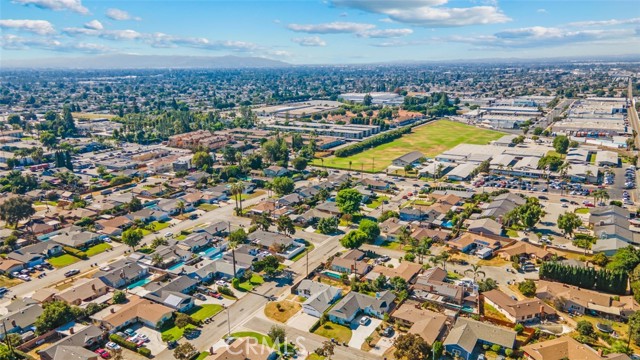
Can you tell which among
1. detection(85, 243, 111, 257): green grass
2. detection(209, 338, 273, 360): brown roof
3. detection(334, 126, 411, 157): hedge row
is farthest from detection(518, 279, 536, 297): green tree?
detection(334, 126, 411, 157): hedge row

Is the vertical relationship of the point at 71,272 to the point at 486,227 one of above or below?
below

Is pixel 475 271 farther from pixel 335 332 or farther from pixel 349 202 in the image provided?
pixel 349 202

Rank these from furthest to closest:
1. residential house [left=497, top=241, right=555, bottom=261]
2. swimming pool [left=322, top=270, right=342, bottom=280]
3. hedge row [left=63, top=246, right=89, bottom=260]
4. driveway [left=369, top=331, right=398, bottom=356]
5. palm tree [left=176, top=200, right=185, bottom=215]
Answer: palm tree [left=176, top=200, right=185, bottom=215] → hedge row [left=63, top=246, right=89, bottom=260] → residential house [left=497, top=241, right=555, bottom=261] → swimming pool [left=322, top=270, right=342, bottom=280] → driveway [left=369, top=331, right=398, bottom=356]

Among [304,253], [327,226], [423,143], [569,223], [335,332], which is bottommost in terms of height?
[335,332]

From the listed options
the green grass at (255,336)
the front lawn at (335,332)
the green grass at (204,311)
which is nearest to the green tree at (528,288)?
the front lawn at (335,332)

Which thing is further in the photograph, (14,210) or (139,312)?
(14,210)

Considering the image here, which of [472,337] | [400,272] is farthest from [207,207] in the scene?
[472,337]

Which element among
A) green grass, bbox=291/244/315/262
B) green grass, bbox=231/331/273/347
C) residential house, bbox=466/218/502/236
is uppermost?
residential house, bbox=466/218/502/236

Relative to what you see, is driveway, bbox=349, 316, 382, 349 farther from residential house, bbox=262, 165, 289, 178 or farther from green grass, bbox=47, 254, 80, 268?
residential house, bbox=262, 165, 289, 178
